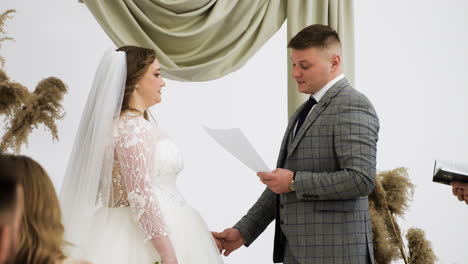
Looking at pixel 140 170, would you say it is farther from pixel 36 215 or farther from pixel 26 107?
pixel 36 215

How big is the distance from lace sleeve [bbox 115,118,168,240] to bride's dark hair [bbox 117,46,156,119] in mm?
223

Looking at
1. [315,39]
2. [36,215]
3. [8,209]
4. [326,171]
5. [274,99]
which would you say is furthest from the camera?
[274,99]

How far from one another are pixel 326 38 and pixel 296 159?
56 cm

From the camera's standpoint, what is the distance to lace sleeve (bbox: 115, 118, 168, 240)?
2.23m

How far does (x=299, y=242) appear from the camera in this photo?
2461mm

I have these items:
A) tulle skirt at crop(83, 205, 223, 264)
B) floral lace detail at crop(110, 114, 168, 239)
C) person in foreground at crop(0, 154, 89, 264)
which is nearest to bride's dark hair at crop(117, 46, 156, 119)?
floral lace detail at crop(110, 114, 168, 239)

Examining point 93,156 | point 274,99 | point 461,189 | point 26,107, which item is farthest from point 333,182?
point 274,99

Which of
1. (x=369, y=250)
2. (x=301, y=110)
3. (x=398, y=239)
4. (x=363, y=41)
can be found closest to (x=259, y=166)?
(x=301, y=110)

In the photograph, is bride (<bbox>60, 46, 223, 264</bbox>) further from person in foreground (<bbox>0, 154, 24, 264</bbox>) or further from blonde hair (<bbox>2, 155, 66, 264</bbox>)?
person in foreground (<bbox>0, 154, 24, 264</bbox>)

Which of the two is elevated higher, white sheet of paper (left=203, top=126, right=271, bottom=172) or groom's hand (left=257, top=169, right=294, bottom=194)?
white sheet of paper (left=203, top=126, right=271, bottom=172)

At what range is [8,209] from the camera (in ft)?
3.30

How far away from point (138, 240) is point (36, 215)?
3.66ft

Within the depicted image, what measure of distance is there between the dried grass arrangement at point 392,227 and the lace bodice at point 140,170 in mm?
1034

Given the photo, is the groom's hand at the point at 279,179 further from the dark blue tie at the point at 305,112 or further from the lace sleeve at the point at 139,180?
the lace sleeve at the point at 139,180
